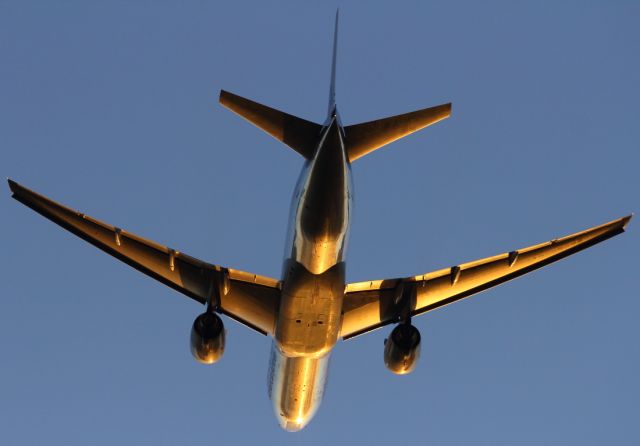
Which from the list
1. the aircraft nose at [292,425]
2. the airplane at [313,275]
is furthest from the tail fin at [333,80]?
the aircraft nose at [292,425]

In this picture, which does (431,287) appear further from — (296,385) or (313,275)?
(296,385)

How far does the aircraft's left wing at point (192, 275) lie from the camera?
2305 centimetres

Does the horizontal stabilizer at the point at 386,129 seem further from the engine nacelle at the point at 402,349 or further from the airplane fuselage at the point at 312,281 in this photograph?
the engine nacelle at the point at 402,349

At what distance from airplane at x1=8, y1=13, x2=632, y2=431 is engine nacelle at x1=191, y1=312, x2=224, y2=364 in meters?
0.03

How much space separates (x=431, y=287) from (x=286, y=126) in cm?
611

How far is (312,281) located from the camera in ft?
71.8

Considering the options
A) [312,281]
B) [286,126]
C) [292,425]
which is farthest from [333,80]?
[292,425]

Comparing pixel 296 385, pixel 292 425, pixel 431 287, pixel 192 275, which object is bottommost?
pixel 296 385

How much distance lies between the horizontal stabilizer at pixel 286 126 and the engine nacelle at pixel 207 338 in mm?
4835

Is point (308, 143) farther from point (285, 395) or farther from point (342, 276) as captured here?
point (285, 395)

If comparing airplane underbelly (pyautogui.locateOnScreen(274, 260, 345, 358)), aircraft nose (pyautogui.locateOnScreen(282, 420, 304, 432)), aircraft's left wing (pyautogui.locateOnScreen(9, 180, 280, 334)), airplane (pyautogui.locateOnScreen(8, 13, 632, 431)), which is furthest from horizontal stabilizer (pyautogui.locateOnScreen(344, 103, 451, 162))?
aircraft nose (pyautogui.locateOnScreen(282, 420, 304, 432))

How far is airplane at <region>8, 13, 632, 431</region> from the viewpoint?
20625 mm

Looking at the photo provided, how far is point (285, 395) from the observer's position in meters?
25.6

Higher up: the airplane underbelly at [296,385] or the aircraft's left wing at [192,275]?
the aircraft's left wing at [192,275]
